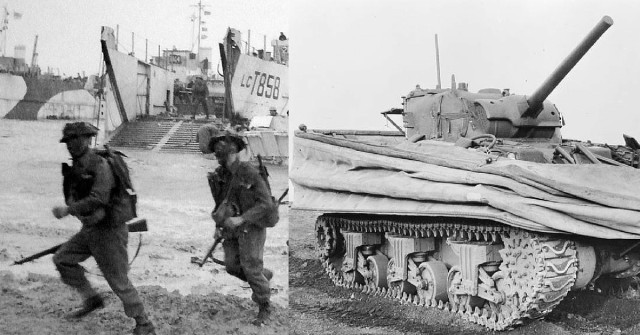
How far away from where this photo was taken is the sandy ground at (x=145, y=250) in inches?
227

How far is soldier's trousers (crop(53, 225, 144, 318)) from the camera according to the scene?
550 cm

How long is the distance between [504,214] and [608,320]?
1680 mm

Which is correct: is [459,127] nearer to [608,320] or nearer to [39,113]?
[608,320]

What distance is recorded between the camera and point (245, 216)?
5.94 m

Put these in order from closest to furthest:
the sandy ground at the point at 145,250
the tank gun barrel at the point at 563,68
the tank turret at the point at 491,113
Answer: the sandy ground at the point at 145,250 < the tank gun barrel at the point at 563,68 < the tank turret at the point at 491,113

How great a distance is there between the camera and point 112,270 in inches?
220

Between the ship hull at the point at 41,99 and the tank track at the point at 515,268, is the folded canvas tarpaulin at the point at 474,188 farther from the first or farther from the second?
the ship hull at the point at 41,99

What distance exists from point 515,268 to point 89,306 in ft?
10.4

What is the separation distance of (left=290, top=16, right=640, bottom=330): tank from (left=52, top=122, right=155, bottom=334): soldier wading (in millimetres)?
2314

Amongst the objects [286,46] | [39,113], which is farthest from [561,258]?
[39,113]

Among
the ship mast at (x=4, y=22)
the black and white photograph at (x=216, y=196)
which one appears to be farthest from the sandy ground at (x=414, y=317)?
the ship mast at (x=4, y=22)

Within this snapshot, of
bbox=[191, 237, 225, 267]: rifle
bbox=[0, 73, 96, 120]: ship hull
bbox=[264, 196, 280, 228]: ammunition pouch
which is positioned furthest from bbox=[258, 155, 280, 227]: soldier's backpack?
bbox=[0, 73, 96, 120]: ship hull

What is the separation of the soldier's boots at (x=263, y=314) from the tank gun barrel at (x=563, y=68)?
10.7 feet

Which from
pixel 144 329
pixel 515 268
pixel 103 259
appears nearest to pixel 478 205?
pixel 515 268
